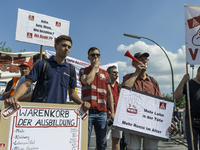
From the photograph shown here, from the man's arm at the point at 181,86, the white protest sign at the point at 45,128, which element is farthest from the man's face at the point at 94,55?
the man's arm at the point at 181,86

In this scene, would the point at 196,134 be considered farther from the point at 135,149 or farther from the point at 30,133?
the point at 30,133

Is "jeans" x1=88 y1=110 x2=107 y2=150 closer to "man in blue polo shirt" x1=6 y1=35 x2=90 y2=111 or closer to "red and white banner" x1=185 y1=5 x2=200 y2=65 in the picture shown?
"man in blue polo shirt" x1=6 y1=35 x2=90 y2=111

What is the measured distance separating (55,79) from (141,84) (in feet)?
4.20

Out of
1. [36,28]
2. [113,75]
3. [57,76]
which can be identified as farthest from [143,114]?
[36,28]

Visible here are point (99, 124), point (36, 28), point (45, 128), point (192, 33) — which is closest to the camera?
point (45, 128)

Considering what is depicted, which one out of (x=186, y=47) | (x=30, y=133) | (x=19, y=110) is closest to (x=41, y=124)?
(x=30, y=133)

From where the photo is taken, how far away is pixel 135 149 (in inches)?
99.0

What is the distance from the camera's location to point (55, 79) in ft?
7.79

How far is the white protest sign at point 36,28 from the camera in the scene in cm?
425

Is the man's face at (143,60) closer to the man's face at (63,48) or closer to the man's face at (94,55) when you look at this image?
the man's face at (94,55)

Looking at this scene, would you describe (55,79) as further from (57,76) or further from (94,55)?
(94,55)

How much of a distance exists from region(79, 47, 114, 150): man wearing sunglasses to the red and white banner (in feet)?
4.97

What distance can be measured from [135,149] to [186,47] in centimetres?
187

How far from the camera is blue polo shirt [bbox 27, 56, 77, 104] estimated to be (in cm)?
232
